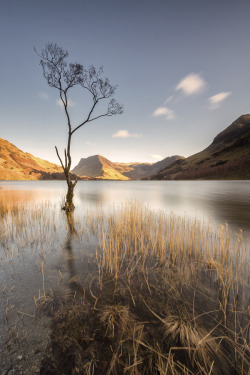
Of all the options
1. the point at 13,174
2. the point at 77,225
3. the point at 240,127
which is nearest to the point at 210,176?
the point at 77,225

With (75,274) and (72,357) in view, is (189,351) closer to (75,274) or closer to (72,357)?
(72,357)

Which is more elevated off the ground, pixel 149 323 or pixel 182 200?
pixel 149 323

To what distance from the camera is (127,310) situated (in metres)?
2.62

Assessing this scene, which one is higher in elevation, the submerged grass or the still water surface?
the submerged grass

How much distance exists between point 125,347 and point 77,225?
23.2ft

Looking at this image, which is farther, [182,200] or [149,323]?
[182,200]

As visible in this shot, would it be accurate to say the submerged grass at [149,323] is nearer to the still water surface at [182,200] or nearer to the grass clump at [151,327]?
the grass clump at [151,327]

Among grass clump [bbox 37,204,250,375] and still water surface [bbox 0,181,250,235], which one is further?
still water surface [bbox 0,181,250,235]

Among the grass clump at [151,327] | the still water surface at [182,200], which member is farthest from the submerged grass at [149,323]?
the still water surface at [182,200]

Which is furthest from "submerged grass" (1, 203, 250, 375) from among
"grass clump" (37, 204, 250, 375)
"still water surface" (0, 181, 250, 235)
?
"still water surface" (0, 181, 250, 235)

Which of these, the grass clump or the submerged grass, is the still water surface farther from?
the grass clump

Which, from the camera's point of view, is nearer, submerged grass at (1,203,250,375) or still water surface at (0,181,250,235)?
submerged grass at (1,203,250,375)

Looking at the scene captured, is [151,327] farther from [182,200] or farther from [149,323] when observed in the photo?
[182,200]

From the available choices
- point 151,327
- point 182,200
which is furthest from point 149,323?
point 182,200
